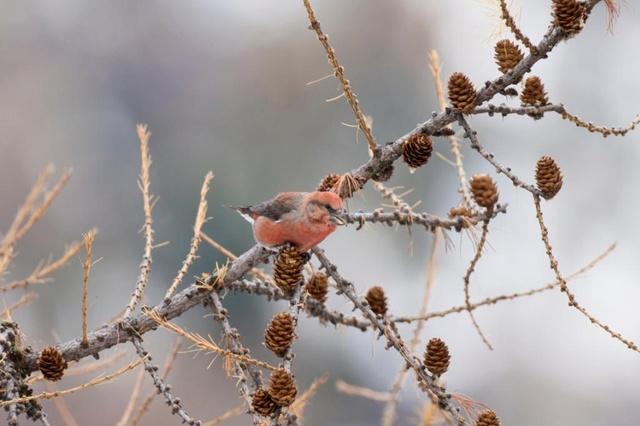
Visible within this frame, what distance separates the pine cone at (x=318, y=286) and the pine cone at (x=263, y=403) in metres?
0.37

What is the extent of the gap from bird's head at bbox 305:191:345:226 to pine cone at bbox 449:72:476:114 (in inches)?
9.8

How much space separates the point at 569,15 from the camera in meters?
1.26

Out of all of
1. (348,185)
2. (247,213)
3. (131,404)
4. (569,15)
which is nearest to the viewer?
(569,15)

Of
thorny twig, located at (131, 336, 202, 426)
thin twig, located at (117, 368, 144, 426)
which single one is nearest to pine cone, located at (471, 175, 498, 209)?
thorny twig, located at (131, 336, 202, 426)

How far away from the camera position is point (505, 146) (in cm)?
844

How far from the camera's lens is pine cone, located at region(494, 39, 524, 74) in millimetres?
1354

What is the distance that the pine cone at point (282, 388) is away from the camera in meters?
1.11

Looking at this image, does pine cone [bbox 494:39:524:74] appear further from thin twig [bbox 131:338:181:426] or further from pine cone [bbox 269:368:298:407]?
thin twig [bbox 131:338:181:426]

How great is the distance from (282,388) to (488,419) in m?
0.29

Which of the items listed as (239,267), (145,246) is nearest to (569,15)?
(239,267)

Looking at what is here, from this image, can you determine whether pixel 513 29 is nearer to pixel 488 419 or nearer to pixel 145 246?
pixel 488 419

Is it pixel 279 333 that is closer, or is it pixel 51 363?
pixel 279 333

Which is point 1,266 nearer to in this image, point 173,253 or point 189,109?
point 173,253

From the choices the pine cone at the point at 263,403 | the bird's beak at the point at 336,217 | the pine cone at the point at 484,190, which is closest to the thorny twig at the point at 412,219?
the bird's beak at the point at 336,217
